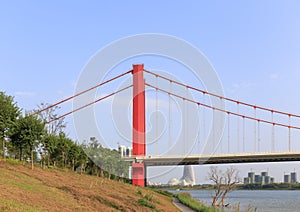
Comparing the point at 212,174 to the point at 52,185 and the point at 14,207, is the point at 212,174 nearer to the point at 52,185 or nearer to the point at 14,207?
the point at 52,185

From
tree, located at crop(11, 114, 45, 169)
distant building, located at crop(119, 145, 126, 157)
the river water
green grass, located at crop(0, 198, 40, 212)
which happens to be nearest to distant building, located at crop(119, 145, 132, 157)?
distant building, located at crop(119, 145, 126, 157)

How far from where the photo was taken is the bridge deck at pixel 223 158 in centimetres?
5848

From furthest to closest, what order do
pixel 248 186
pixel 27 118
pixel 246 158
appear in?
pixel 248 186 < pixel 246 158 < pixel 27 118

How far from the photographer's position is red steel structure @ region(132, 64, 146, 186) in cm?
5276

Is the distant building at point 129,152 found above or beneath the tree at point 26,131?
beneath

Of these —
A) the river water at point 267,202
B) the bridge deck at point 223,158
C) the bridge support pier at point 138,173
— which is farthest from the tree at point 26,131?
the bridge deck at point 223,158

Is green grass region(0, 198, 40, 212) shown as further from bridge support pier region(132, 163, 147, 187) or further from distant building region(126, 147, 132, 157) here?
distant building region(126, 147, 132, 157)

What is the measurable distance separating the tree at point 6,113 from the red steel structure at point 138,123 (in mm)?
21184

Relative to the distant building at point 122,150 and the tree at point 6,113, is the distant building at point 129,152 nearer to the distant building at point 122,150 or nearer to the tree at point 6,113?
the distant building at point 122,150

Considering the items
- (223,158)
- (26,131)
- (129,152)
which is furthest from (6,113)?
(223,158)

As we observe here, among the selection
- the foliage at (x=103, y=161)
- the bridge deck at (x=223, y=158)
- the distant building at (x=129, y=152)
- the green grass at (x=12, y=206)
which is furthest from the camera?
the distant building at (x=129, y=152)

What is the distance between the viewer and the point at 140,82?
55.4 metres

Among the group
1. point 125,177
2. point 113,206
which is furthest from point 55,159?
point 113,206

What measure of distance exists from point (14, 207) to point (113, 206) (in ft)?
26.0
